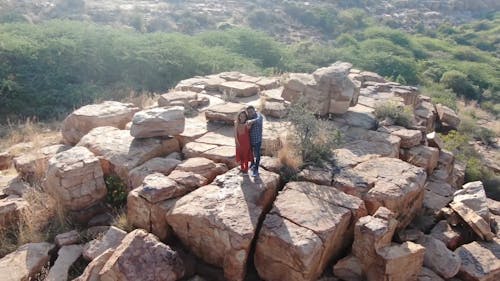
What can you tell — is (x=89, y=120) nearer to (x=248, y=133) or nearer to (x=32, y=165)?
(x=32, y=165)

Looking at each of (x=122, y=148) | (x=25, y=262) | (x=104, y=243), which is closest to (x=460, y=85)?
(x=122, y=148)

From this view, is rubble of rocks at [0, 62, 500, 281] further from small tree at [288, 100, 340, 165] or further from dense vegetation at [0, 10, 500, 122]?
dense vegetation at [0, 10, 500, 122]

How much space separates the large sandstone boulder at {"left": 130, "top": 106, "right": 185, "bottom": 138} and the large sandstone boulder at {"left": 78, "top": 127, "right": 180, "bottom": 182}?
5.9 inches

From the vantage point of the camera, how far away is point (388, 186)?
6.26m

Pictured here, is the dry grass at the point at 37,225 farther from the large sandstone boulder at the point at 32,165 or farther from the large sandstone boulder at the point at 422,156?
the large sandstone boulder at the point at 422,156

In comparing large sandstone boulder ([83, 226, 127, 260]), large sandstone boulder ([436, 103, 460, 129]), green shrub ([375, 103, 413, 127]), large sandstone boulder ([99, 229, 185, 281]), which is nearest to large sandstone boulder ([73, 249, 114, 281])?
large sandstone boulder ([99, 229, 185, 281])

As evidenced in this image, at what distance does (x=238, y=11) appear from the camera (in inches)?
1217

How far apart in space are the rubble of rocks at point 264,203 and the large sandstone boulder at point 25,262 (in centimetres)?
2

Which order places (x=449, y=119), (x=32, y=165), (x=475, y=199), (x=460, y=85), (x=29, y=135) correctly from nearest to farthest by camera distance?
(x=475, y=199), (x=32, y=165), (x=29, y=135), (x=449, y=119), (x=460, y=85)

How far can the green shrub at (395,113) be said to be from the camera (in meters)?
8.62

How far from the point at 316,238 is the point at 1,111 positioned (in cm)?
1072

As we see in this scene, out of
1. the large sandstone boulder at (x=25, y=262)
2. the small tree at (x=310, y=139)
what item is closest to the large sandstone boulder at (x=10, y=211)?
the large sandstone boulder at (x=25, y=262)

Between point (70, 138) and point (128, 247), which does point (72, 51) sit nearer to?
point (70, 138)

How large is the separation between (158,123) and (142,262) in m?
2.90
